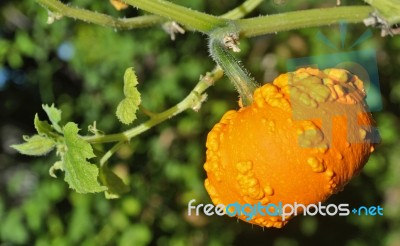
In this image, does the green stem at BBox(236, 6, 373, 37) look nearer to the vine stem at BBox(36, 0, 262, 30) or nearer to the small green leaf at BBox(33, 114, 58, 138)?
the vine stem at BBox(36, 0, 262, 30)

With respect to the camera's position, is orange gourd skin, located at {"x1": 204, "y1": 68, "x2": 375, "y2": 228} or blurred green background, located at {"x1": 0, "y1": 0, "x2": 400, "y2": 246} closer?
orange gourd skin, located at {"x1": 204, "y1": 68, "x2": 375, "y2": 228}

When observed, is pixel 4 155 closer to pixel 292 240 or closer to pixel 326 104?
pixel 292 240

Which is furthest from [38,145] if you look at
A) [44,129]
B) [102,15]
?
[102,15]

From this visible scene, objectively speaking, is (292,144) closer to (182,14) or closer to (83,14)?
(182,14)

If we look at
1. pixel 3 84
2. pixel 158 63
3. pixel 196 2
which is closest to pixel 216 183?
pixel 196 2

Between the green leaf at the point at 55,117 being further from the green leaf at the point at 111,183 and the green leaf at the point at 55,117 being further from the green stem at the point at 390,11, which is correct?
the green stem at the point at 390,11

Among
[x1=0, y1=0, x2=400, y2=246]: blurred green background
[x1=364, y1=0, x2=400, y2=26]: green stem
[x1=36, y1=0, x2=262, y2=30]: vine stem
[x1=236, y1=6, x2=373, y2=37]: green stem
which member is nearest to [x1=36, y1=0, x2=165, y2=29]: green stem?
[x1=36, y1=0, x2=262, y2=30]: vine stem
